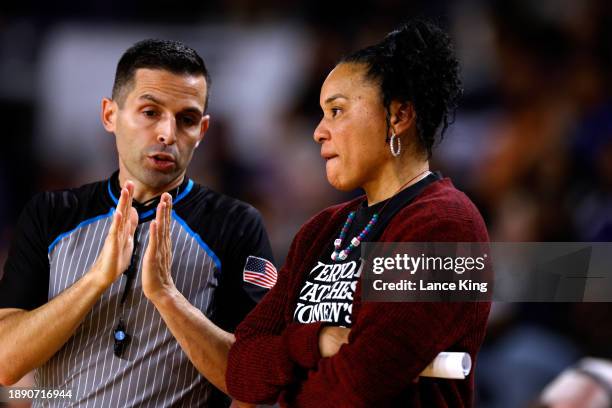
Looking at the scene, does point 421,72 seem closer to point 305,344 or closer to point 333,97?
point 333,97

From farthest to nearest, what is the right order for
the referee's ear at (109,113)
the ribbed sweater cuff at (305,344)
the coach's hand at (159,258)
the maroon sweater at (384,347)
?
the referee's ear at (109,113), the coach's hand at (159,258), the ribbed sweater cuff at (305,344), the maroon sweater at (384,347)

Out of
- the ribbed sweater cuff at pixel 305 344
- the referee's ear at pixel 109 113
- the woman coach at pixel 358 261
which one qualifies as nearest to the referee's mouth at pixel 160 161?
the referee's ear at pixel 109 113

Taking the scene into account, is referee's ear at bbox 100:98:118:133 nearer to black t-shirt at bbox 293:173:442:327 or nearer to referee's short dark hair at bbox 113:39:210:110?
referee's short dark hair at bbox 113:39:210:110

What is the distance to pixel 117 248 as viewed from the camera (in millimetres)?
2193

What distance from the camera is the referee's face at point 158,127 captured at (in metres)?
2.43

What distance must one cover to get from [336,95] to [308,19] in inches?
116

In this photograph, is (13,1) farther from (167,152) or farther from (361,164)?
(361,164)

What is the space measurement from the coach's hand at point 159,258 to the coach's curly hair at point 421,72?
637 mm

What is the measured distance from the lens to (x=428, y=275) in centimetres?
185

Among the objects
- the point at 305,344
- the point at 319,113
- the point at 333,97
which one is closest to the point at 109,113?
the point at 333,97

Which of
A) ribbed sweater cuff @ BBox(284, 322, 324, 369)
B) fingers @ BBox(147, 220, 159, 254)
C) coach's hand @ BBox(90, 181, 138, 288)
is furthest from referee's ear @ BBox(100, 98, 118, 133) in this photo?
ribbed sweater cuff @ BBox(284, 322, 324, 369)

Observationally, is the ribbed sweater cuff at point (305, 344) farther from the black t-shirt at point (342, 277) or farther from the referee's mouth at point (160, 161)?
the referee's mouth at point (160, 161)

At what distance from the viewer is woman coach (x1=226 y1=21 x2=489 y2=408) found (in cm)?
177

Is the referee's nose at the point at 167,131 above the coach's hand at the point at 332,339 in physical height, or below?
above
